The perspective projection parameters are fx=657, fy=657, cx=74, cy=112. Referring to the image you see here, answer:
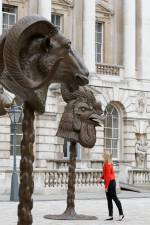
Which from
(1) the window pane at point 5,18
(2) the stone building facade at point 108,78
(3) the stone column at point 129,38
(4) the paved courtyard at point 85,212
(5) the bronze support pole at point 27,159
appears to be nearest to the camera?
(5) the bronze support pole at point 27,159

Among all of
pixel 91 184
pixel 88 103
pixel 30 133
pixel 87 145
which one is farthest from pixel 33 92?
pixel 91 184

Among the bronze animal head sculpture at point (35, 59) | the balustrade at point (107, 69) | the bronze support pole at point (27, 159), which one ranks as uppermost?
the balustrade at point (107, 69)

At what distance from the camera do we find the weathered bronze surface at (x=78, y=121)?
14807 millimetres

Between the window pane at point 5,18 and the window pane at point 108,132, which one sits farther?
the window pane at point 108,132

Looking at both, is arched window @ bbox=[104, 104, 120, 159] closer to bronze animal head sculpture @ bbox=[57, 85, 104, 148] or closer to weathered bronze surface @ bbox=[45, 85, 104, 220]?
weathered bronze surface @ bbox=[45, 85, 104, 220]

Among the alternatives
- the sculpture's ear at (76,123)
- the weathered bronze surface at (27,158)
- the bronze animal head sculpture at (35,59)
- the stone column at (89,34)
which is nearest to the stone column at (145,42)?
the stone column at (89,34)

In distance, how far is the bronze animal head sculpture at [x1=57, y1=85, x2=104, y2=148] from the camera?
→ 577 inches

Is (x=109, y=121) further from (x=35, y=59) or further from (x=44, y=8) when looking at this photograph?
(x=35, y=59)

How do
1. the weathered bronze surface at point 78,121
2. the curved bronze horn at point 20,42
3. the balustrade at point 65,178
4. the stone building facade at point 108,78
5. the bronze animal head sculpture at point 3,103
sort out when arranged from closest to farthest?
the curved bronze horn at point 20,42
the bronze animal head sculpture at point 3,103
the weathered bronze surface at point 78,121
the balustrade at point 65,178
the stone building facade at point 108,78

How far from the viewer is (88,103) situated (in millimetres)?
15727

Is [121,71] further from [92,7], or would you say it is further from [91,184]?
[91,184]

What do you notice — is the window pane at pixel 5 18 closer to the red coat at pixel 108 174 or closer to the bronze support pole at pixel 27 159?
the red coat at pixel 108 174

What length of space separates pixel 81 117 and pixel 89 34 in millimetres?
25545

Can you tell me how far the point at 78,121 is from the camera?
15227 mm
